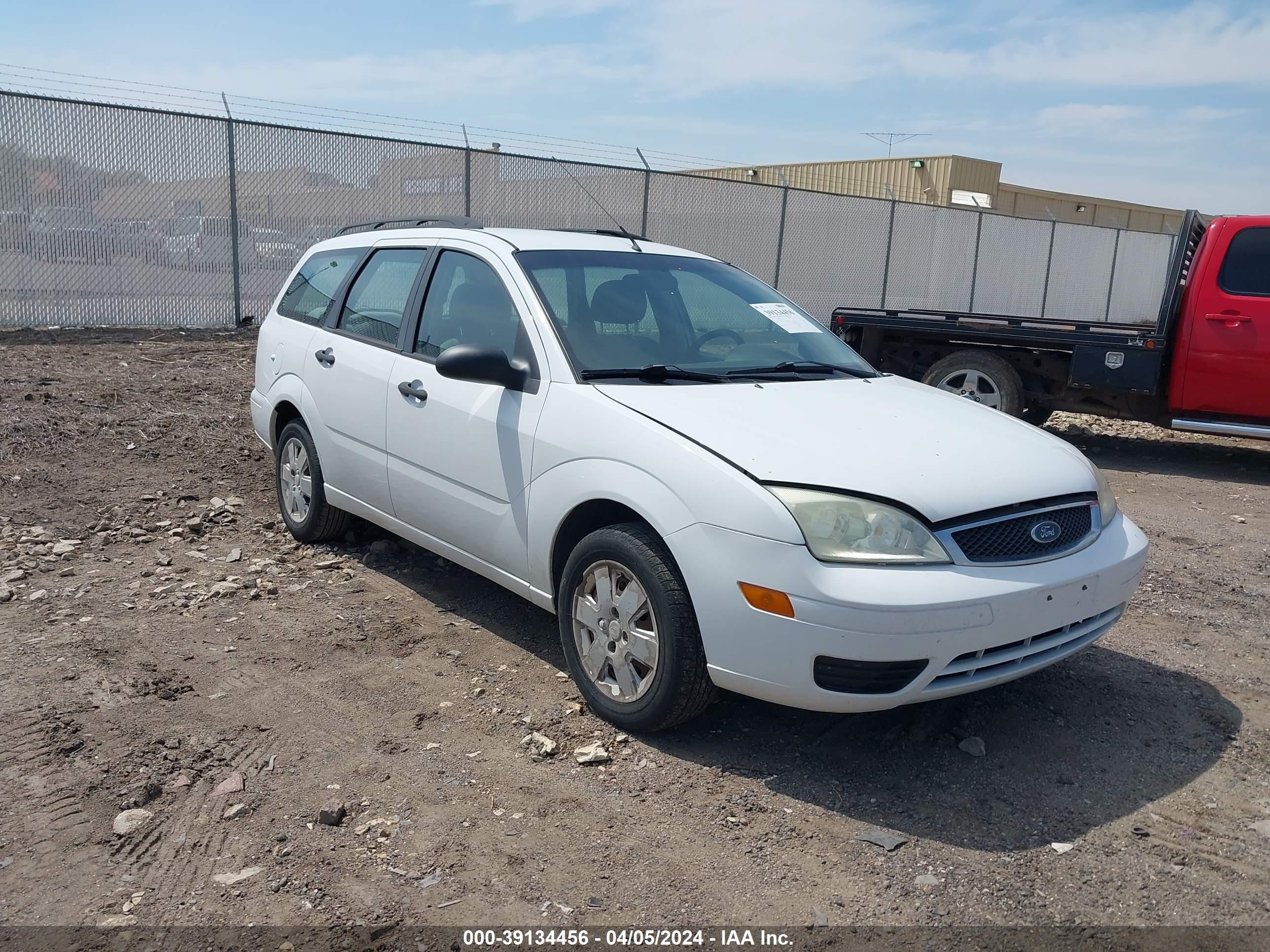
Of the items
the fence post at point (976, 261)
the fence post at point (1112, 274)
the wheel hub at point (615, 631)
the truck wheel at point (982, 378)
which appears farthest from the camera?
the fence post at point (1112, 274)

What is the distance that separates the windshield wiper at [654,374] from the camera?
3955 millimetres

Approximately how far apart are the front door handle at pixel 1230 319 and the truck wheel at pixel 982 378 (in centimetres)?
152

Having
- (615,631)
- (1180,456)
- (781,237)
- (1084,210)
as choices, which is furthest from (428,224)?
(1084,210)

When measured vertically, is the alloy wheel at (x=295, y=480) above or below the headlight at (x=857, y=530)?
below

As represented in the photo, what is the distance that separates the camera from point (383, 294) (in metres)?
5.11

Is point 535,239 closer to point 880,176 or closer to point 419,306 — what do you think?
point 419,306

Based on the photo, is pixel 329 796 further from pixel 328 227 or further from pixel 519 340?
pixel 328 227

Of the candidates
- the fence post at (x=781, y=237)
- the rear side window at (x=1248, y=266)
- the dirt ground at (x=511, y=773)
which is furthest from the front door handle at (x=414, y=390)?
the fence post at (x=781, y=237)

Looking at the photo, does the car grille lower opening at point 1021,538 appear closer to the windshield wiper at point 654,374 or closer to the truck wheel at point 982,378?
the windshield wiper at point 654,374

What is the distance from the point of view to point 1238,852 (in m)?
3.04

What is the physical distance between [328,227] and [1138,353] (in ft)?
31.6

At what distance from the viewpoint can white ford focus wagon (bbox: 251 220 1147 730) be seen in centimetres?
317

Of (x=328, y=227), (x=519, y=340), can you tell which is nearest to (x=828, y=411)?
(x=519, y=340)

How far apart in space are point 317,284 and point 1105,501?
13.3 feet
